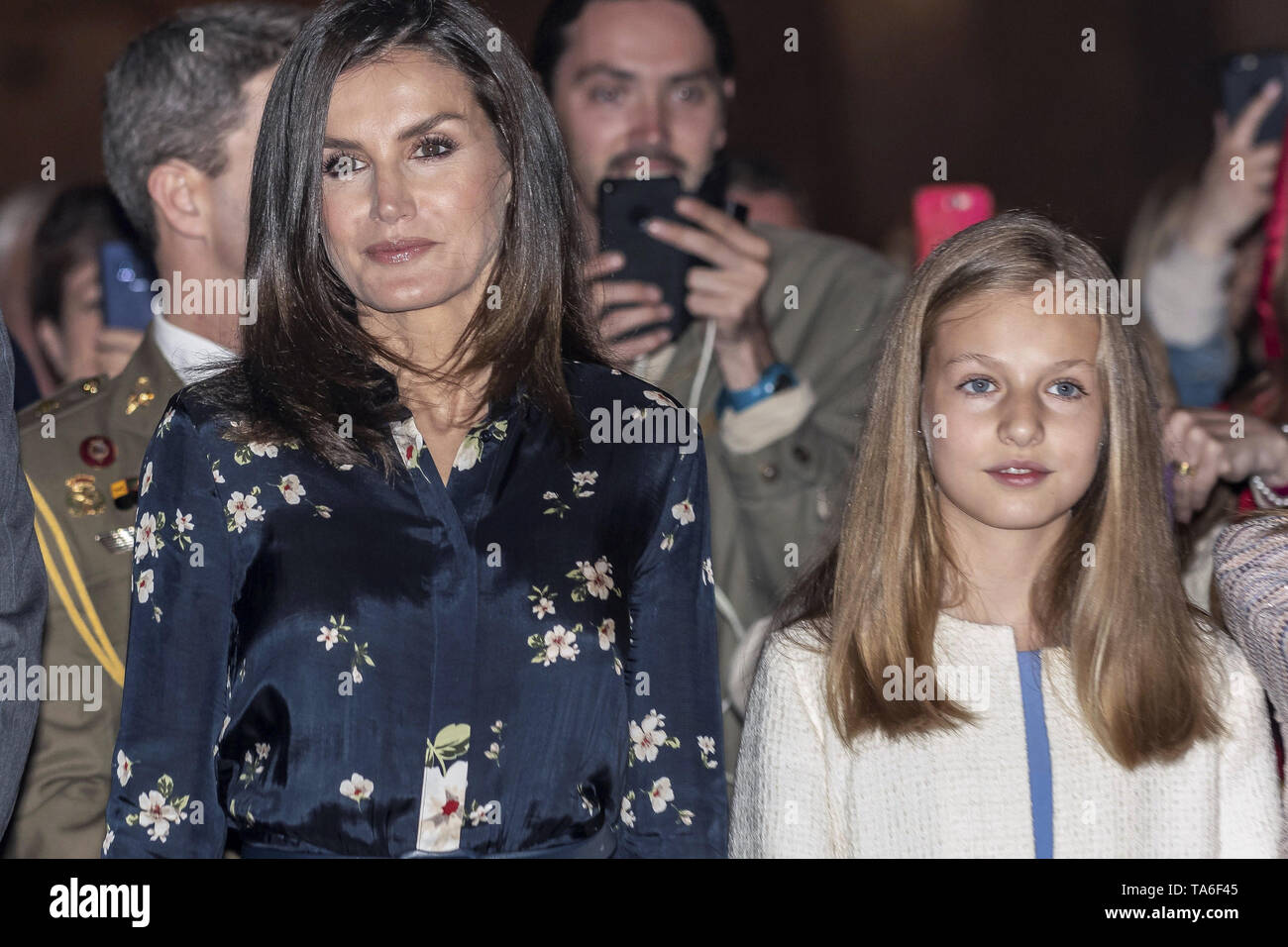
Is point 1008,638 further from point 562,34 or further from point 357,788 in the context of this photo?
point 562,34

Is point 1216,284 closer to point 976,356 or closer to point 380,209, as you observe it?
point 976,356

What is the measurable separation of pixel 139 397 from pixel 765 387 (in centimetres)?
112

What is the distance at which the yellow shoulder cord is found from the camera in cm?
244

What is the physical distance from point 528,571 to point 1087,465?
2.49 feet

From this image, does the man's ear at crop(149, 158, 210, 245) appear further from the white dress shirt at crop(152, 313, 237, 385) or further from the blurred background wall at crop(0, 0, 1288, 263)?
the blurred background wall at crop(0, 0, 1288, 263)

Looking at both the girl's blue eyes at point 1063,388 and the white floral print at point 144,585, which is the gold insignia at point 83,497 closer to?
the white floral print at point 144,585

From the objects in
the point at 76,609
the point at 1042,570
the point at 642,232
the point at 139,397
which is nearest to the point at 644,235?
the point at 642,232

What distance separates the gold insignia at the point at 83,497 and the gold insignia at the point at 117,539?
0.04 m

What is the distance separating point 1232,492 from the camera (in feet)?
8.97

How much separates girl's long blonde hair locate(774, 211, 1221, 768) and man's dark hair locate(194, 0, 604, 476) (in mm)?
444

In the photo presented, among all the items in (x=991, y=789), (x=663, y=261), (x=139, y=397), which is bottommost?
(x=991, y=789)

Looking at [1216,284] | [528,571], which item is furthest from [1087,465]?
[1216,284]

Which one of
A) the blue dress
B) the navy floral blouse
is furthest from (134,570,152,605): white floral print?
the blue dress

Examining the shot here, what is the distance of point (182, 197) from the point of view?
2754mm
